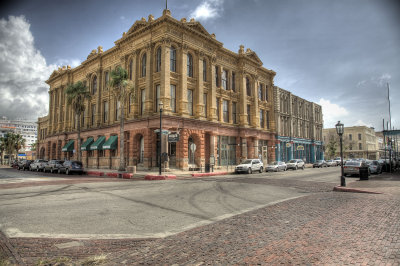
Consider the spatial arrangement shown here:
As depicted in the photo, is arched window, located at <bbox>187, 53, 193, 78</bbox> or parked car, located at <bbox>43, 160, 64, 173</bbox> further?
arched window, located at <bbox>187, 53, 193, 78</bbox>

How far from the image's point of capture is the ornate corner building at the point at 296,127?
157 ft

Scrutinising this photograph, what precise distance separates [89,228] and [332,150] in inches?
3066

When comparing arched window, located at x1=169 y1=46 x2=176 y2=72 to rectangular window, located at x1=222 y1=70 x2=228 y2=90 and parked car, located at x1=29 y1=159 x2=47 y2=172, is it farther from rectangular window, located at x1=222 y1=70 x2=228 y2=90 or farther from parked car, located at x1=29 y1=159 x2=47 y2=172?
parked car, located at x1=29 y1=159 x2=47 y2=172

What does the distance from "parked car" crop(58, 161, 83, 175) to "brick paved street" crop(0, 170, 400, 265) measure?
25227 mm

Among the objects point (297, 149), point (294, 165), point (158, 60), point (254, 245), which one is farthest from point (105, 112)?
point (254, 245)

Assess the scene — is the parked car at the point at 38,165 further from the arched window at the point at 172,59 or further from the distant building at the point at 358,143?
the distant building at the point at 358,143

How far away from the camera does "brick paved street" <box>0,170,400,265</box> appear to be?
436 centimetres

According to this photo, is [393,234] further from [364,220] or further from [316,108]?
[316,108]

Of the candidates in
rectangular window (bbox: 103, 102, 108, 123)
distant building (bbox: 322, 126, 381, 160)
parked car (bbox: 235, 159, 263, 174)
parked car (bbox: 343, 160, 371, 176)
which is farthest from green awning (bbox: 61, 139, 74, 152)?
distant building (bbox: 322, 126, 381, 160)

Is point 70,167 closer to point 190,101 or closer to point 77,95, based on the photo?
point 77,95

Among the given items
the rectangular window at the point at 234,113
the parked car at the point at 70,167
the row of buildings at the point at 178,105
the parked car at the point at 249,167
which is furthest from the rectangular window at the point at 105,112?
the parked car at the point at 249,167

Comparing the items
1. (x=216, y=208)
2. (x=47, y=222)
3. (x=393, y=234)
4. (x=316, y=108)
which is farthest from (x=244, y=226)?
(x=316, y=108)

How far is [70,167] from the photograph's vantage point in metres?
28.6

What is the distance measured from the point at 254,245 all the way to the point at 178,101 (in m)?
26.0
